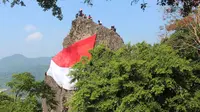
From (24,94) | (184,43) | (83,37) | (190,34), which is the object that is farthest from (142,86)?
(83,37)

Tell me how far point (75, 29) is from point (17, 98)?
36.5 ft

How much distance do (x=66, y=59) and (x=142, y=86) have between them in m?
11.1

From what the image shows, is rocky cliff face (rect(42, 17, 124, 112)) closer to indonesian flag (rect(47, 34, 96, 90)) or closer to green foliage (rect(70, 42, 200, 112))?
indonesian flag (rect(47, 34, 96, 90))

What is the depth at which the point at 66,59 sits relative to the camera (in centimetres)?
2642

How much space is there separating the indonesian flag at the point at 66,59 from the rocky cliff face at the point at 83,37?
0.46m

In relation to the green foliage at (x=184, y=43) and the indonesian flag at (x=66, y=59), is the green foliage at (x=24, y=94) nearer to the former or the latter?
the green foliage at (x=184, y=43)

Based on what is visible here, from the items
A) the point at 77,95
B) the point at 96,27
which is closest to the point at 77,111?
the point at 77,95

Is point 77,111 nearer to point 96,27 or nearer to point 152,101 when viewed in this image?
point 152,101

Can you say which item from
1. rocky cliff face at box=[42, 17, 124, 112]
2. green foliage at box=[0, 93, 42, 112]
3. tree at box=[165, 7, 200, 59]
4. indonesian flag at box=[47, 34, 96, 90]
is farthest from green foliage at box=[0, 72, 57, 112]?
indonesian flag at box=[47, 34, 96, 90]

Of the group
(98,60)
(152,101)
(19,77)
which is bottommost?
(152,101)

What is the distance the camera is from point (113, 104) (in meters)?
16.2

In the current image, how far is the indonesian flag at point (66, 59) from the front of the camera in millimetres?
25047

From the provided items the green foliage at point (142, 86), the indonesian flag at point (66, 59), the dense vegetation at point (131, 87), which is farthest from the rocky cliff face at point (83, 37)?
the green foliage at point (142, 86)

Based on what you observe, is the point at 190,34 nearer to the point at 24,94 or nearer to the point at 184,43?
the point at 184,43
